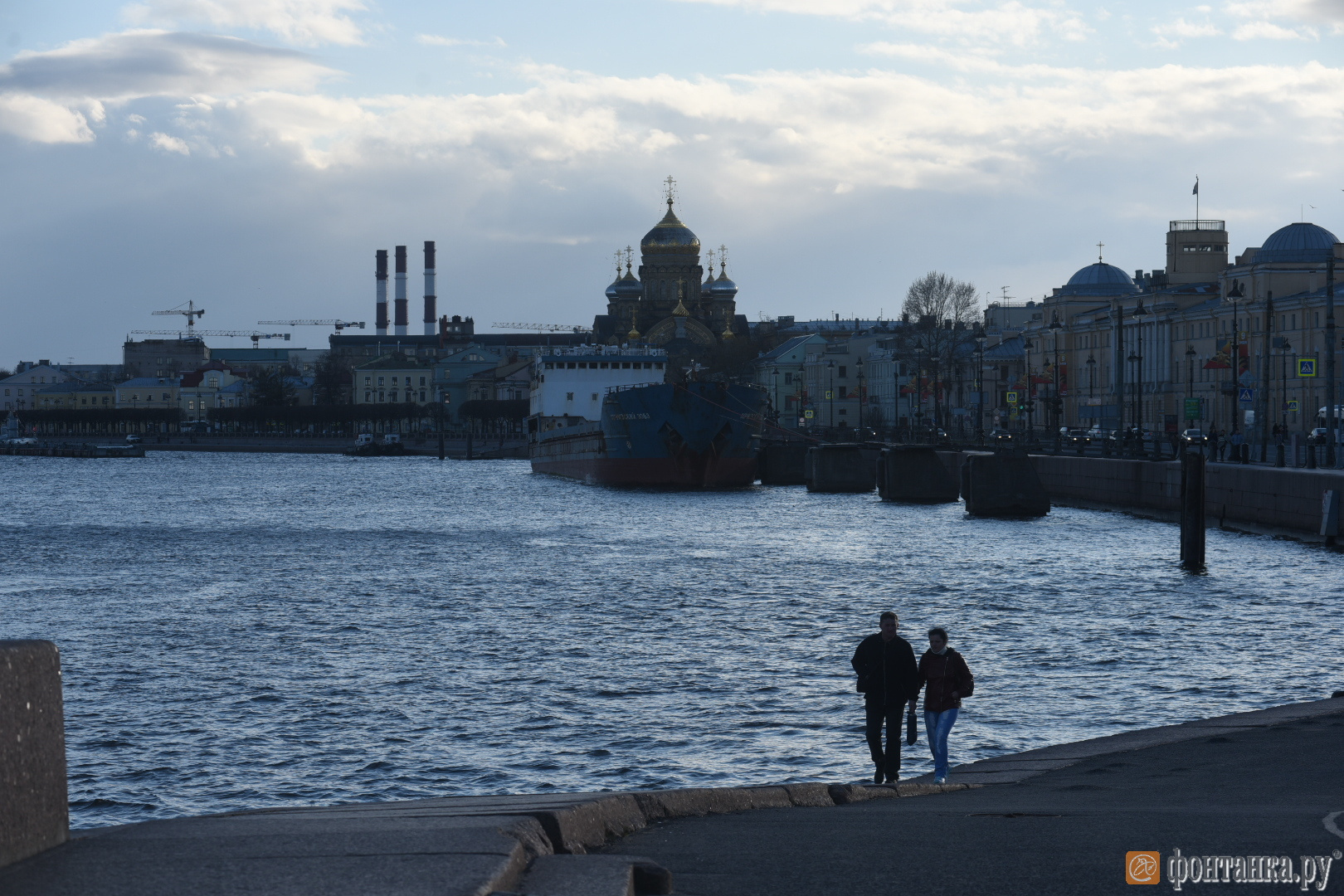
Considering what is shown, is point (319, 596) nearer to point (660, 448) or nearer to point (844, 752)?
point (844, 752)

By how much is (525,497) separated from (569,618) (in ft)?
152

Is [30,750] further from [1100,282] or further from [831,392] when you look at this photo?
[831,392]

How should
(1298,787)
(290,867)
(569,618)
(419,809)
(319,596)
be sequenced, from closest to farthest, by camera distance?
(290,867), (419,809), (1298,787), (569,618), (319,596)

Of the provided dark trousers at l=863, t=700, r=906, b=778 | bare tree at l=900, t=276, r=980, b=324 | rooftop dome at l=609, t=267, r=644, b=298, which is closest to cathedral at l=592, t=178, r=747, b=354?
rooftop dome at l=609, t=267, r=644, b=298

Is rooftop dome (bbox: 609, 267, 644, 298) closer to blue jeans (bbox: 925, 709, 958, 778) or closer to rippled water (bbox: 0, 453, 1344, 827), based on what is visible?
rippled water (bbox: 0, 453, 1344, 827)

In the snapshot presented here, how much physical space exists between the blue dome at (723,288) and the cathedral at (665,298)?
195 inches

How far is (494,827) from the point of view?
330 inches

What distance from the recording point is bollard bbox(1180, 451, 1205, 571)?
35031 millimetres

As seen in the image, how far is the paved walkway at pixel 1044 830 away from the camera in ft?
27.5

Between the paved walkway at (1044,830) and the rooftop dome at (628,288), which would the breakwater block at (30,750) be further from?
the rooftop dome at (628,288)

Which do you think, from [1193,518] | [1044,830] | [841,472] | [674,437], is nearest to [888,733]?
[1044,830]

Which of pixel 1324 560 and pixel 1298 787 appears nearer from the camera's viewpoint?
pixel 1298 787

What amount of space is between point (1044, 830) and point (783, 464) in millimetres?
74908

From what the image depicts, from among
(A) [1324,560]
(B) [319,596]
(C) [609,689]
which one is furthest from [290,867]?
(A) [1324,560]
